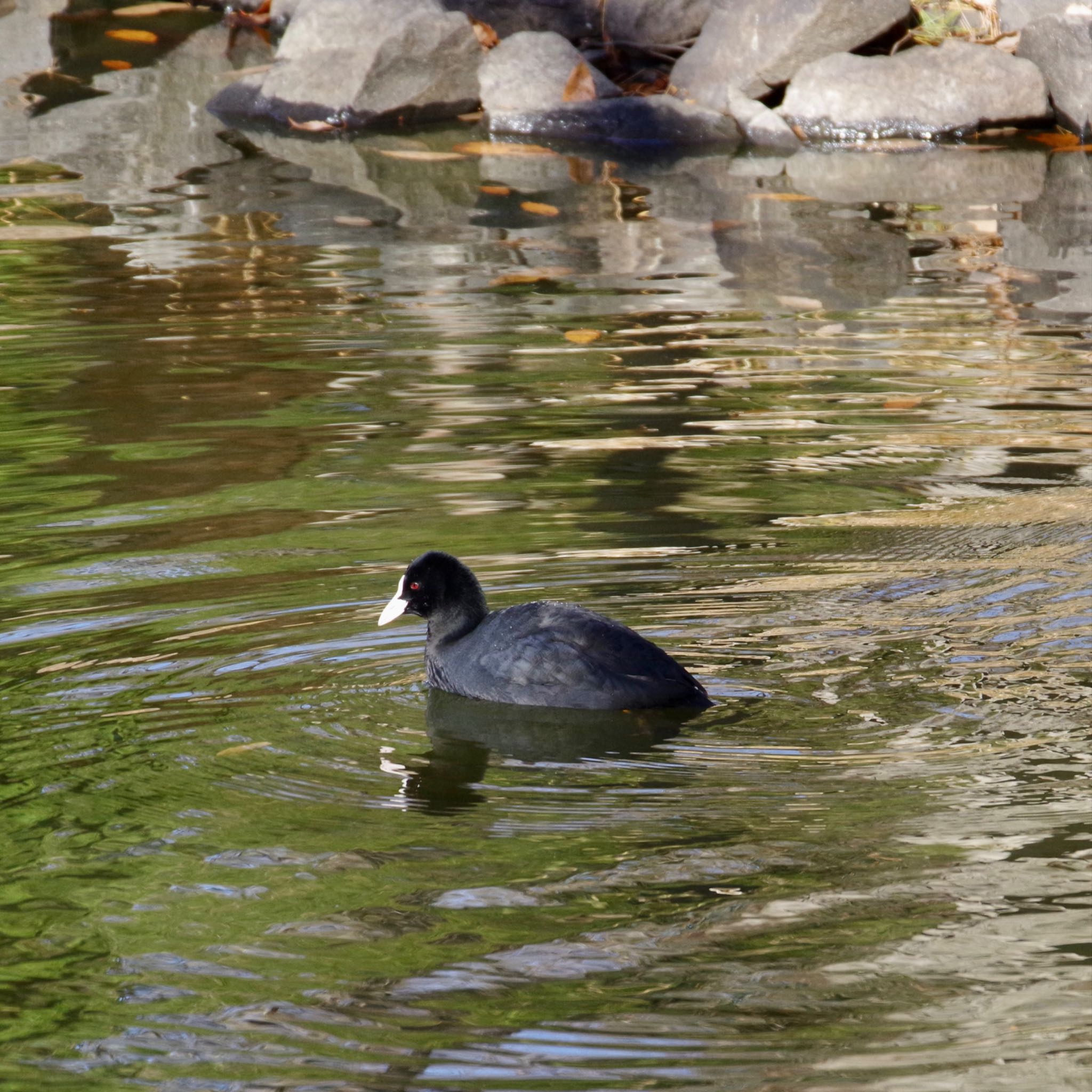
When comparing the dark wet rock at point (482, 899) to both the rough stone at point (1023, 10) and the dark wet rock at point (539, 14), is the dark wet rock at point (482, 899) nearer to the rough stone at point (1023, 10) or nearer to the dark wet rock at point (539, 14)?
the rough stone at point (1023, 10)

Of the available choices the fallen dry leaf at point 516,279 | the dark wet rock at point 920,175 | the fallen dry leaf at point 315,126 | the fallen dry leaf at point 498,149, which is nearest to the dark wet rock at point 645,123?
the fallen dry leaf at point 498,149

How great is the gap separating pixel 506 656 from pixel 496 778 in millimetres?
597

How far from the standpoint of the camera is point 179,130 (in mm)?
14797

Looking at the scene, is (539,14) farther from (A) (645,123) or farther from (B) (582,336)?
(B) (582,336)

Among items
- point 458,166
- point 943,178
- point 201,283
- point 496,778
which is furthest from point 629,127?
point 496,778

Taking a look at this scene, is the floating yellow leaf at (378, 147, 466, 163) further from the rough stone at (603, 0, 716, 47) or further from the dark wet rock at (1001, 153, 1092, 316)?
the dark wet rock at (1001, 153, 1092, 316)

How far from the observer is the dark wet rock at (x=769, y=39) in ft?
47.1

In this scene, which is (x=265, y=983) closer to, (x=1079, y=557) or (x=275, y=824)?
(x=275, y=824)

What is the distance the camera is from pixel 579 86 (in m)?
14.6

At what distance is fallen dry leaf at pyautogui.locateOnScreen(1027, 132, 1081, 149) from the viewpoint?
46.6 ft

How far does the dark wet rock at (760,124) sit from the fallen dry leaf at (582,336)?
17.5 feet

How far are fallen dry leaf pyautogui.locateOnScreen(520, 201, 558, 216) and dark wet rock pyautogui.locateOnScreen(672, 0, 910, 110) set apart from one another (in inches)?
108

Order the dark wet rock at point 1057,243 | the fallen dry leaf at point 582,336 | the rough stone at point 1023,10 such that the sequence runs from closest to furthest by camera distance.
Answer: the fallen dry leaf at point 582,336 < the dark wet rock at point 1057,243 < the rough stone at point 1023,10

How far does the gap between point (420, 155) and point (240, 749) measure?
31.8ft
